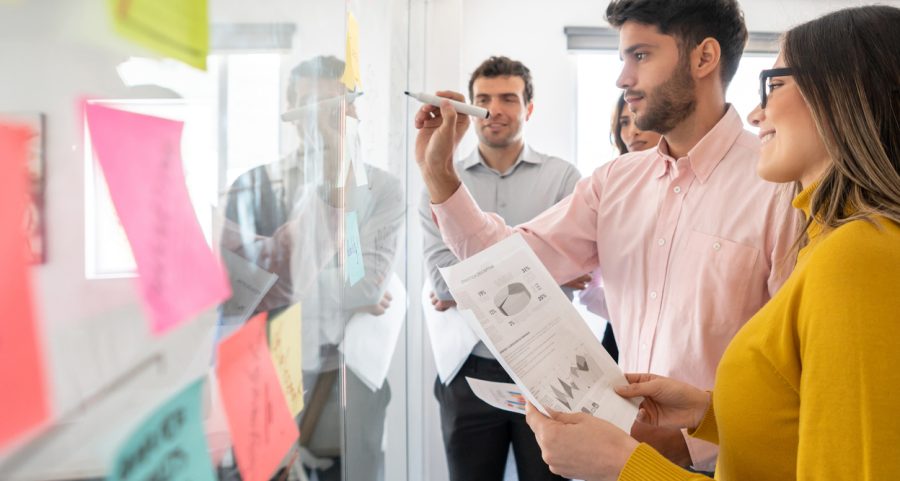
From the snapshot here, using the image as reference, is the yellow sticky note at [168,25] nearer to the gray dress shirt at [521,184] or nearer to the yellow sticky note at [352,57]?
the yellow sticky note at [352,57]

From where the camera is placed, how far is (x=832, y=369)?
0.54 meters

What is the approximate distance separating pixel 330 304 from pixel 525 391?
25cm

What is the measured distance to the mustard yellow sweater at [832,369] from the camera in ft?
1.70

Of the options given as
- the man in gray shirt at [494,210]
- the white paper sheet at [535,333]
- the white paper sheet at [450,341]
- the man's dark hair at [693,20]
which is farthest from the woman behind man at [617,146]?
the white paper sheet at [535,333]

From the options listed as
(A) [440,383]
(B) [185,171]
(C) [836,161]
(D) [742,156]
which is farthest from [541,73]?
(B) [185,171]

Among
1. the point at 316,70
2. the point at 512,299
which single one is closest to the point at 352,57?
the point at 316,70

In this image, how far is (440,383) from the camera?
1.87 m

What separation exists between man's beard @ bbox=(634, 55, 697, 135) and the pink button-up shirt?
1.9 inches

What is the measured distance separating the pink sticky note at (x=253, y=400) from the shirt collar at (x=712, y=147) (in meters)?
0.89

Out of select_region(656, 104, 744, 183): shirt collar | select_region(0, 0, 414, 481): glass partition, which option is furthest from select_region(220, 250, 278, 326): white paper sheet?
select_region(656, 104, 744, 183): shirt collar

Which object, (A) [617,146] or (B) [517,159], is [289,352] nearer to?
(B) [517,159]

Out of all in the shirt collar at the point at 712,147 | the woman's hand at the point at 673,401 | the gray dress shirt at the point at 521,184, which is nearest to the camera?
the woman's hand at the point at 673,401

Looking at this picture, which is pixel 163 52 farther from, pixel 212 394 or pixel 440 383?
pixel 440 383

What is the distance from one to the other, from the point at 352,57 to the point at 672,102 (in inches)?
26.1
